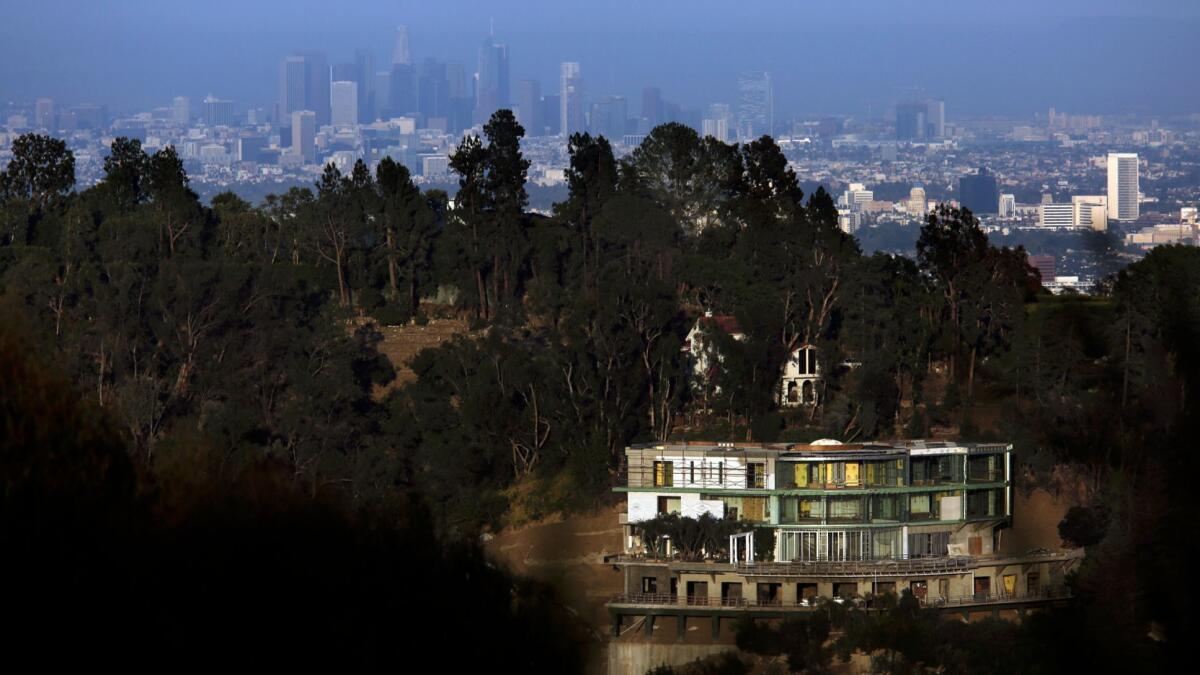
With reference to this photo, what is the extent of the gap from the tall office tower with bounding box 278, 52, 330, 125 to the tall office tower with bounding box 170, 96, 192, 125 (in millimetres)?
4456

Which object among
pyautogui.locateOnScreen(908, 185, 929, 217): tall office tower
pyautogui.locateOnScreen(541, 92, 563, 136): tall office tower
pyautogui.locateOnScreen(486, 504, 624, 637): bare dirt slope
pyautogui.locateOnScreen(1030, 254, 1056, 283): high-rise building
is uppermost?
pyautogui.locateOnScreen(541, 92, 563, 136): tall office tower

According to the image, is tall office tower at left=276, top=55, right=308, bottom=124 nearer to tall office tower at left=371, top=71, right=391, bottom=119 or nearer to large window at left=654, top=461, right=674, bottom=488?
tall office tower at left=371, top=71, right=391, bottom=119

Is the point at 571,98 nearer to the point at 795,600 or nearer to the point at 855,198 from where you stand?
the point at 855,198

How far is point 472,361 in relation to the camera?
30266 millimetres

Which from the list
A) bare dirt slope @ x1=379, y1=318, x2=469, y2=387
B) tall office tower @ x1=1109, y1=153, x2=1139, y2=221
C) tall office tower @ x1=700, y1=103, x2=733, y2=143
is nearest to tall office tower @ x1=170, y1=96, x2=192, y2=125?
tall office tower @ x1=700, y1=103, x2=733, y2=143

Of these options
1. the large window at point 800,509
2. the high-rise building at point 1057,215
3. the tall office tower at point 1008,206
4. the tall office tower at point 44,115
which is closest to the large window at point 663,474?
the large window at point 800,509

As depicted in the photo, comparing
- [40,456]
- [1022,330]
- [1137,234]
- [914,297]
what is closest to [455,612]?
[40,456]

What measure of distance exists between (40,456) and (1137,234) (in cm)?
797

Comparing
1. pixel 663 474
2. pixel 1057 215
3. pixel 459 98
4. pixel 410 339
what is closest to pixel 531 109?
pixel 459 98

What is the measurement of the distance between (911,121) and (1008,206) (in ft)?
91.4

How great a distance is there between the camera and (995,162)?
133ft

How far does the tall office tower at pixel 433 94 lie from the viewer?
84875 millimetres

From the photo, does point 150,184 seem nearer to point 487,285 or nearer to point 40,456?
point 487,285

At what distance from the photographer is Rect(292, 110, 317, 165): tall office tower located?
258 ft
